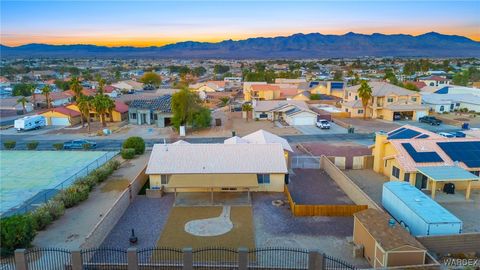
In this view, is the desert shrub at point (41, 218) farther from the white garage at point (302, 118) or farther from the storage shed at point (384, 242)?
the white garage at point (302, 118)

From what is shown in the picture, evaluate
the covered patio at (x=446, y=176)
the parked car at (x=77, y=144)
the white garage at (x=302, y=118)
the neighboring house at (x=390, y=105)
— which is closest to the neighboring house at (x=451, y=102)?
the neighboring house at (x=390, y=105)

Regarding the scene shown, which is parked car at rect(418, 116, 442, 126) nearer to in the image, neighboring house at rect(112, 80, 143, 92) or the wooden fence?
the wooden fence

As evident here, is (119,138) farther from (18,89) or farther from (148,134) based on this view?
(18,89)

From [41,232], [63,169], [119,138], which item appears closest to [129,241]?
[41,232]

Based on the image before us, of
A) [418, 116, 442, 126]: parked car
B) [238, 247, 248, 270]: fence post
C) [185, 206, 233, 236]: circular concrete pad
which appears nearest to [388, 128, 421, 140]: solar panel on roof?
[185, 206, 233, 236]: circular concrete pad

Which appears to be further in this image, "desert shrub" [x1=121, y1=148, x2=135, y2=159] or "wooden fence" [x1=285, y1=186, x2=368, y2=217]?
"desert shrub" [x1=121, y1=148, x2=135, y2=159]

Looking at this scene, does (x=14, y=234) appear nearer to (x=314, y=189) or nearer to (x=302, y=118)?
(x=314, y=189)
